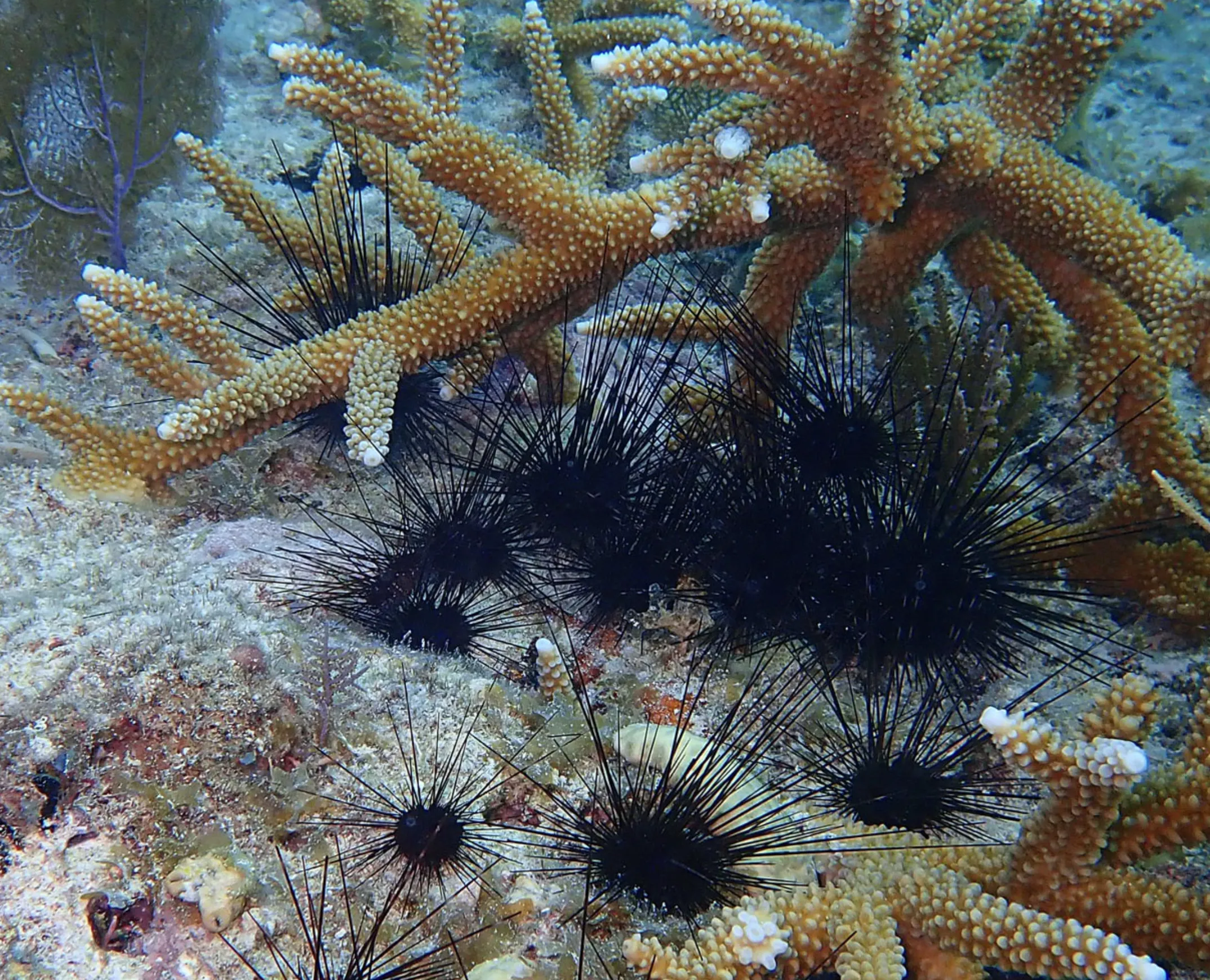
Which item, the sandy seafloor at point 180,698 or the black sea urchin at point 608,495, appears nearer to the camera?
the sandy seafloor at point 180,698

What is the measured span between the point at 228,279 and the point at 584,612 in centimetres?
300

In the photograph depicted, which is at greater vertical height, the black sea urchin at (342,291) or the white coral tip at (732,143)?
the white coral tip at (732,143)

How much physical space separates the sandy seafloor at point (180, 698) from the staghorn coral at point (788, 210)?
0.98 ft

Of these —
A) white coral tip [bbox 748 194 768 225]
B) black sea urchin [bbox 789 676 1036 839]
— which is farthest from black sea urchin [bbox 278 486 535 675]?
white coral tip [bbox 748 194 768 225]

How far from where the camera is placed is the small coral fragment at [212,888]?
2.01 m

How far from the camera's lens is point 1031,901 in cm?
208

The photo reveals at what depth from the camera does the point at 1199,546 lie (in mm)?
2967

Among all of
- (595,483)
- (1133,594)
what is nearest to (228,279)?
(595,483)

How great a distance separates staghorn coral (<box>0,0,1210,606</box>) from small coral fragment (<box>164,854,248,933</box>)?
143 centimetres

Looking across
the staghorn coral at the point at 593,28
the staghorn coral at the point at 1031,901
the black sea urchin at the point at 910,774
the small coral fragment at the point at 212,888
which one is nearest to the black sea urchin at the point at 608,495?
the black sea urchin at the point at 910,774

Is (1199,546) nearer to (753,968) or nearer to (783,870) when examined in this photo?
(783,870)

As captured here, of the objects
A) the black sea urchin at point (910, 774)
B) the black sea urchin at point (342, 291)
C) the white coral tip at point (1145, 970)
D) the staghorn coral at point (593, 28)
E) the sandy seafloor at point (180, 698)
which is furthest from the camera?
the staghorn coral at point (593, 28)

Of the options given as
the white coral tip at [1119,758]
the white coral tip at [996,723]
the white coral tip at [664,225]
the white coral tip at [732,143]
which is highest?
the white coral tip at [732,143]

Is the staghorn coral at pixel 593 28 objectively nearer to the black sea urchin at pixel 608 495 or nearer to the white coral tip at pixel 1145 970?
the black sea urchin at pixel 608 495
